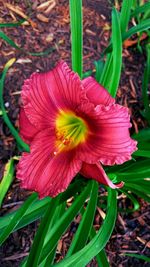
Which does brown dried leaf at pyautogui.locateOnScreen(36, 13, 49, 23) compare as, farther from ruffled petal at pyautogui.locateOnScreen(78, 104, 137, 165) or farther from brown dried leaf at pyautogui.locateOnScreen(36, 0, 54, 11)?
ruffled petal at pyautogui.locateOnScreen(78, 104, 137, 165)

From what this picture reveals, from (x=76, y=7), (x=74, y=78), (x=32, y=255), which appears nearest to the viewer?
(x=74, y=78)

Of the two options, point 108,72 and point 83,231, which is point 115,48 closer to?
point 108,72

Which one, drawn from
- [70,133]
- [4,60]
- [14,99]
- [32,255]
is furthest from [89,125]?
[4,60]

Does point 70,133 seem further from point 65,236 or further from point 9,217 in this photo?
point 65,236

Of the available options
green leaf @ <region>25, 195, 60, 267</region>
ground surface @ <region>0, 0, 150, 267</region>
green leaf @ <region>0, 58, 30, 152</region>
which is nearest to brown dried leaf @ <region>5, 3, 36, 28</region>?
ground surface @ <region>0, 0, 150, 267</region>

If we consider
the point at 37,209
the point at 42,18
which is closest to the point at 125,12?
the point at 37,209

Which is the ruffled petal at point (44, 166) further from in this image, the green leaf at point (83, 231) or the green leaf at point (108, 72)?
the green leaf at point (108, 72)
